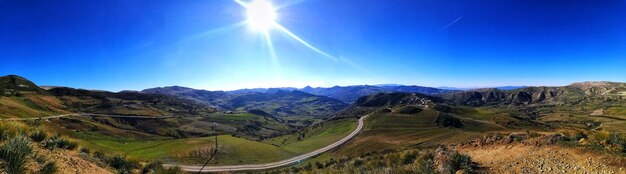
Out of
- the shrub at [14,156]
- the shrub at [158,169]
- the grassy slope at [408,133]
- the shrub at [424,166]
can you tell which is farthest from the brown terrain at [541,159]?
the grassy slope at [408,133]

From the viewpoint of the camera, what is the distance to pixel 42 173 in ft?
31.9

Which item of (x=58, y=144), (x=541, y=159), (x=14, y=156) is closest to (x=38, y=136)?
(x=58, y=144)

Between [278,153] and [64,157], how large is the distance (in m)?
70.8

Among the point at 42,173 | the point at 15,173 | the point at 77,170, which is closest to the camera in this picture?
the point at 15,173

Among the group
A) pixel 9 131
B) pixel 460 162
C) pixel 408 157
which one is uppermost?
pixel 9 131

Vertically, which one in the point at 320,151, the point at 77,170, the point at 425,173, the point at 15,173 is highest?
the point at 15,173

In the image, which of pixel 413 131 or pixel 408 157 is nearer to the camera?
pixel 408 157

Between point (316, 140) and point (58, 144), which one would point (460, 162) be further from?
point (316, 140)

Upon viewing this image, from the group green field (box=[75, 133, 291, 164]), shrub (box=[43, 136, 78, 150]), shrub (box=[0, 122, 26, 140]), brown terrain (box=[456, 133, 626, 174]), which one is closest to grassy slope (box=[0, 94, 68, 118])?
green field (box=[75, 133, 291, 164])

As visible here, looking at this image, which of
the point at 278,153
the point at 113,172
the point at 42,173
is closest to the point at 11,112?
the point at 278,153

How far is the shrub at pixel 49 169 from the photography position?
388 inches

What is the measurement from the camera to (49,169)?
→ 396 inches

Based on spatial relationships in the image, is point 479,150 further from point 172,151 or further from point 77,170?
point 172,151

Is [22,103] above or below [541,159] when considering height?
above
